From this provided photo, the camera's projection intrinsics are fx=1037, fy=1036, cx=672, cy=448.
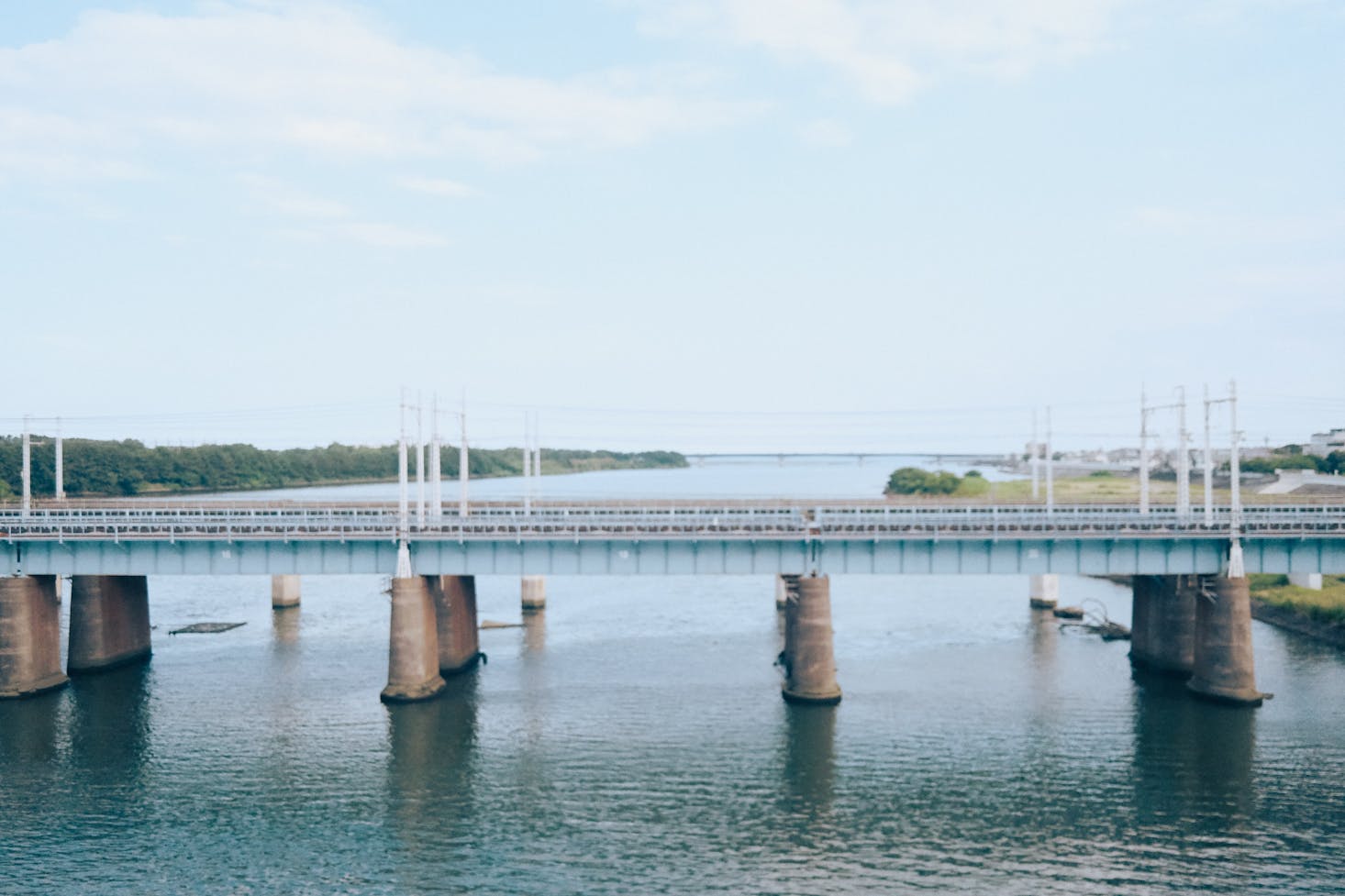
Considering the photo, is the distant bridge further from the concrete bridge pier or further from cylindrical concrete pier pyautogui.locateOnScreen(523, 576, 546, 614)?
cylindrical concrete pier pyautogui.locateOnScreen(523, 576, 546, 614)

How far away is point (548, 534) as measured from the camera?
176ft

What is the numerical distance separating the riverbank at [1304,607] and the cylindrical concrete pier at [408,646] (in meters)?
57.2

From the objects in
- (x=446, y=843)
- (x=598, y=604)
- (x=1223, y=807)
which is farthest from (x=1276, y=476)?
(x=446, y=843)

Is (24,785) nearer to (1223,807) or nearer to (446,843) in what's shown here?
(446,843)

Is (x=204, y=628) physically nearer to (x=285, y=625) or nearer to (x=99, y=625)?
(x=285, y=625)

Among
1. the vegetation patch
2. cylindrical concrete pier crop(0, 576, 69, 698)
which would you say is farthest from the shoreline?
cylindrical concrete pier crop(0, 576, 69, 698)

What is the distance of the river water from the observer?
3325 centimetres

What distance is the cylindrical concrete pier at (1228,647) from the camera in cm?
5159

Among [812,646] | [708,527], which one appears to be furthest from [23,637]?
[812,646]

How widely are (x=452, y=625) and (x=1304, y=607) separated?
58.8 meters

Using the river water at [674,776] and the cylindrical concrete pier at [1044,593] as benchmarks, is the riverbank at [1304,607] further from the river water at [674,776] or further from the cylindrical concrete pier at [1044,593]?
the cylindrical concrete pier at [1044,593]

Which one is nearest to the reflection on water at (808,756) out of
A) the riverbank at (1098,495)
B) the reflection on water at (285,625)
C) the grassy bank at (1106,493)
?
the riverbank at (1098,495)

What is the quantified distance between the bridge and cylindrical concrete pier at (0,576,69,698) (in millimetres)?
69

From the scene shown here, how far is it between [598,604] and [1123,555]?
4662 cm
